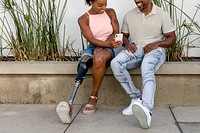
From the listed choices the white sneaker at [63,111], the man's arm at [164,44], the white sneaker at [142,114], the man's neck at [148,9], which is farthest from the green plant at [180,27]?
the white sneaker at [63,111]

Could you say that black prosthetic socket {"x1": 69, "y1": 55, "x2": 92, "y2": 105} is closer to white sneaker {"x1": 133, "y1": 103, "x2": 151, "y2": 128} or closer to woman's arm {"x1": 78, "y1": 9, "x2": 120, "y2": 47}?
A: woman's arm {"x1": 78, "y1": 9, "x2": 120, "y2": 47}

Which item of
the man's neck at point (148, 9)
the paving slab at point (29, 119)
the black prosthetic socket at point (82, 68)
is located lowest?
the paving slab at point (29, 119)

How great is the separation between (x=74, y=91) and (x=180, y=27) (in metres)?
1.64

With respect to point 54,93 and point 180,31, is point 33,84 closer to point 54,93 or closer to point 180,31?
point 54,93

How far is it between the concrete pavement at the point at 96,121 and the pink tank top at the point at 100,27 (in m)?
0.84

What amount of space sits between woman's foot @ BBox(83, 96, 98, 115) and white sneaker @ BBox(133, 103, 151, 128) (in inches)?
30.1

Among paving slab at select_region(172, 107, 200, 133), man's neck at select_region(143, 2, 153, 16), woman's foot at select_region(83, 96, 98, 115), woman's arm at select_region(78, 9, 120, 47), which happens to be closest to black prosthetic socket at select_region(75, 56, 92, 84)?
woman's arm at select_region(78, 9, 120, 47)

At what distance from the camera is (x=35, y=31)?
5211 millimetres

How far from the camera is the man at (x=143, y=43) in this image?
4414 mm

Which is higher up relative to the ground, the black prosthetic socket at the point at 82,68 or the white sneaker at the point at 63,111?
the black prosthetic socket at the point at 82,68

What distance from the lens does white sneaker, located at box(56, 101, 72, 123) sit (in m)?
4.03

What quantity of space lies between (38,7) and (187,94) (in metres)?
2.10

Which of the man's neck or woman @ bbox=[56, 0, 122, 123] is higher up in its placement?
the man's neck

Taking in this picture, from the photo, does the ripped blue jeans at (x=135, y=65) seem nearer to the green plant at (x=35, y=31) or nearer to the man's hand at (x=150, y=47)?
the man's hand at (x=150, y=47)
